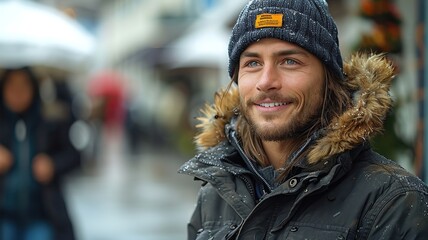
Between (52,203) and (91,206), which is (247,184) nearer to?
(52,203)

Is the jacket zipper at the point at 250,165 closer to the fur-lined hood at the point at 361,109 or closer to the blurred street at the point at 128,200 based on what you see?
the fur-lined hood at the point at 361,109

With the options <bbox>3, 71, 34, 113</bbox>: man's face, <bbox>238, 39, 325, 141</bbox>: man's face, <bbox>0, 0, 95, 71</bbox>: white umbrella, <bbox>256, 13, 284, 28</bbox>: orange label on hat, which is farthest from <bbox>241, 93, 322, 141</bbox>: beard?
<bbox>0, 0, 95, 71</bbox>: white umbrella

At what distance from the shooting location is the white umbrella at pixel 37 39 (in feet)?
21.9

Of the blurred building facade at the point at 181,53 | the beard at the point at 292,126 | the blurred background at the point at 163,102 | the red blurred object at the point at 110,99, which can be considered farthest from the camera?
the red blurred object at the point at 110,99

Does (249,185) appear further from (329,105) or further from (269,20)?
(269,20)

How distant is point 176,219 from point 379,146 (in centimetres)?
674

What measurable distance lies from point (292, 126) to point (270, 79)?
0.16 meters

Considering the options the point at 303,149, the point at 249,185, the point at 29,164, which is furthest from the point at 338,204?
the point at 29,164

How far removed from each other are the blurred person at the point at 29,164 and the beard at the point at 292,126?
3270mm

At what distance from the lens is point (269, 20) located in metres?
2.46

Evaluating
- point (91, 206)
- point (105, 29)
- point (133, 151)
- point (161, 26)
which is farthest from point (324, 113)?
point (105, 29)

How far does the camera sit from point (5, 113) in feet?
18.7

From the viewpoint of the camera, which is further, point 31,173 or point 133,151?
point 133,151

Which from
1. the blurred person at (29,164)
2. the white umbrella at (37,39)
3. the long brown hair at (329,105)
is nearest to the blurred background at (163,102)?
the white umbrella at (37,39)
